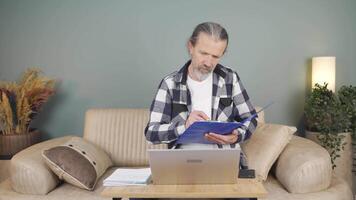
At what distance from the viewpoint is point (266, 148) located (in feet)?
7.16

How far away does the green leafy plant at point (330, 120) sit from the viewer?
2.60 metres

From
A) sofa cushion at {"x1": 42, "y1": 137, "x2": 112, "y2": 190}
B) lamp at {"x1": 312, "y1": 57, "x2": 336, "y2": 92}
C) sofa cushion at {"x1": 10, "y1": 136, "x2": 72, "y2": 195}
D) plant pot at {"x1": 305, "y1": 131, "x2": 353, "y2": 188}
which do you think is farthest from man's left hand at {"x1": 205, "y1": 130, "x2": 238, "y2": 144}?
lamp at {"x1": 312, "y1": 57, "x2": 336, "y2": 92}

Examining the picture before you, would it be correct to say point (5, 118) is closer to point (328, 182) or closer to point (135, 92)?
point (135, 92)

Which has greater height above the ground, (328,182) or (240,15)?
(240,15)

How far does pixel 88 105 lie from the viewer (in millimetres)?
3104

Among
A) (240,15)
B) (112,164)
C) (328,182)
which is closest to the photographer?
(328,182)

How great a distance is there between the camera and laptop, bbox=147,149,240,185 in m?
1.24

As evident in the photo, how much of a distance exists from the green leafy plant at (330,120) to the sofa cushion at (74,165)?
5.06 feet

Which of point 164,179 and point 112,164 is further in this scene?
point 112,164

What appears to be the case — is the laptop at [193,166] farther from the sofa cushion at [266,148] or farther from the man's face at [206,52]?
the sofa cushion at [266,148]

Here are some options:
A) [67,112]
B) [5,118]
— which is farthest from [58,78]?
[5,118]

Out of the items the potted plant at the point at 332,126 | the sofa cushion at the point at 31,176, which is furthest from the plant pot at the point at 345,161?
the sofa cushion at the point at 31,176

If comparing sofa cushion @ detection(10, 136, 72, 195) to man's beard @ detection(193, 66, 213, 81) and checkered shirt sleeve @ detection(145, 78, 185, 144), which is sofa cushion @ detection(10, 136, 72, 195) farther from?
man's beard @ detection(193, 66, 213, 81)

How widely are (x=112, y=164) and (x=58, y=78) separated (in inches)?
37.1
